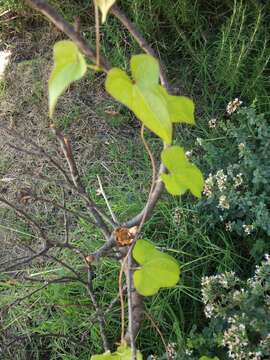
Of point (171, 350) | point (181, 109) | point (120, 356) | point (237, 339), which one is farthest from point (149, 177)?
point (181, 109)

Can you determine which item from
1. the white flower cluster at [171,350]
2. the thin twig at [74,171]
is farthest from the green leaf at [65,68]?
the white flower cluster at [171,350]

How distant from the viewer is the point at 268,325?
1.33 m

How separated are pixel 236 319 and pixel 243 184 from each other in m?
0.50

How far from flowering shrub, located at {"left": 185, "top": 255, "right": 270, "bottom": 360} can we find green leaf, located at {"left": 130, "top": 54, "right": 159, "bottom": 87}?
842 millimetres

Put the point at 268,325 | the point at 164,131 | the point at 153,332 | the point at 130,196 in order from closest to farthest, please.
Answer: the point at 164,131 < the point at 268,325 < the point at 153,332 < the point at 130,196

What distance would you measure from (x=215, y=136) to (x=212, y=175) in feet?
0.86

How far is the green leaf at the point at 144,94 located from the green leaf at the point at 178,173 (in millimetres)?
203

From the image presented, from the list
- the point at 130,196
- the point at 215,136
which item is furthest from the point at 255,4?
the point at 130,196

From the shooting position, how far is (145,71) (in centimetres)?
68

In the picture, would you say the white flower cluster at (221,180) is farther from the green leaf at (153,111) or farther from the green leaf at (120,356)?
the green leaf at (153,111)

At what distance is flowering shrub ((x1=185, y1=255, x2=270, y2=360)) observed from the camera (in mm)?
1313

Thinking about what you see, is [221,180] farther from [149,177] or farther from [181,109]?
[181,109]

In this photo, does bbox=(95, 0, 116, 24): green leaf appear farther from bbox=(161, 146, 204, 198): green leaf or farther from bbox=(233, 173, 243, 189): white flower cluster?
bbox=(233, 173, 243, 189): white flower cluster

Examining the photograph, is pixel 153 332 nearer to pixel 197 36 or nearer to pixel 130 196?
pixel 130 196
